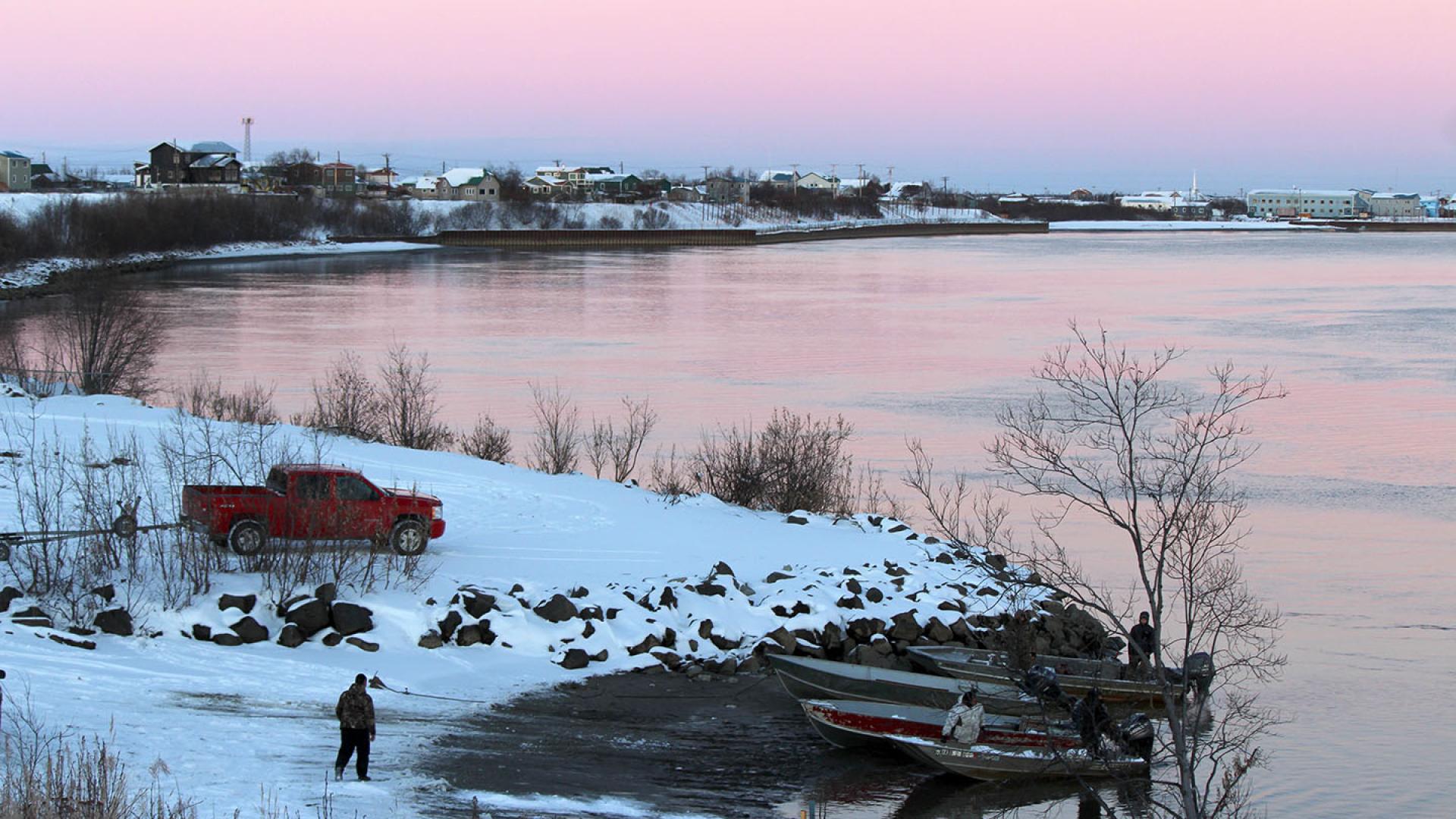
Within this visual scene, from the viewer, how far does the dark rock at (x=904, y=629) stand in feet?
66.5

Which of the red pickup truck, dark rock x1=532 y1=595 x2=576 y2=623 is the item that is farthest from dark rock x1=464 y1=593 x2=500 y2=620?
the red pickup truck

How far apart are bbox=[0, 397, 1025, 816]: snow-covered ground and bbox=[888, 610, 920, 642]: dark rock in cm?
31

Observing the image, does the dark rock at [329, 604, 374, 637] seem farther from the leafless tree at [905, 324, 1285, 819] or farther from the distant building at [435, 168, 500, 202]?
the distant building at [435, 168, 500, 202]

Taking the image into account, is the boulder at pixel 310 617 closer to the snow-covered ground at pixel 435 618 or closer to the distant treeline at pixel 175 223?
the snow-covered ground at pixel 435 618

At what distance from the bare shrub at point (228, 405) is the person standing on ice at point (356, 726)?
1349cm

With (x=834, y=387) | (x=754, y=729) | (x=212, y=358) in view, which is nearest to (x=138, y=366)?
(x=212, y=358)

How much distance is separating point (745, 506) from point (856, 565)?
5.14 m

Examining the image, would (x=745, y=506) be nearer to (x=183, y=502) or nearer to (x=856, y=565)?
(x=856, y=565)

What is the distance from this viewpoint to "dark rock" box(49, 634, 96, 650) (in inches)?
658

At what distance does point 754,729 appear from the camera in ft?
56.6

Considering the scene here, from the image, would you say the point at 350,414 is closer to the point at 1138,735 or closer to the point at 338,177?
the point at 1138,735

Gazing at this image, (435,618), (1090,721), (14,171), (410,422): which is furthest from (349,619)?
(14,171)

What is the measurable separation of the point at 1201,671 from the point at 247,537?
479 inches

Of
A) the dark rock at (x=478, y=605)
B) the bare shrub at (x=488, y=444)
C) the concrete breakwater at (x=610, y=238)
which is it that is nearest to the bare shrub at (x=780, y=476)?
the bare shrub at (x=488, y=444)
